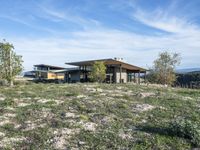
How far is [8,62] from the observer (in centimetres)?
3394

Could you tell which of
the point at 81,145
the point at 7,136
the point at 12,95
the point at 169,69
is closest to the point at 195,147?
the point at 81,145

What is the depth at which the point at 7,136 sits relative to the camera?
507 inches

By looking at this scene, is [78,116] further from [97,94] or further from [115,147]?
[97,94]

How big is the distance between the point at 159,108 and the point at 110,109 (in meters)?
3.15

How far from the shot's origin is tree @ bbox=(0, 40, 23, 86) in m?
33.7

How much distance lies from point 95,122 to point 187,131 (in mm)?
4358

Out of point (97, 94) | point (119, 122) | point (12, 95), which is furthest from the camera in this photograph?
point (97, 94)

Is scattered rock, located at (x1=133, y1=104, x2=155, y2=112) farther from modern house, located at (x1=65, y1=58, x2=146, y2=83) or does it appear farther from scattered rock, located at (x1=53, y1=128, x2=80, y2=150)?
modern house, located at (x1=65, y1=58, x2=146, y2=83)

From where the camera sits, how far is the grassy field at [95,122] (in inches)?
494

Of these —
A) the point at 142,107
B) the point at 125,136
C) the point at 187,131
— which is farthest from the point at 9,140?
the point at 142,107

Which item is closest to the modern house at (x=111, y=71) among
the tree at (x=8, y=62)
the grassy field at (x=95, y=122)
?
the tree at (x=8, y=62)

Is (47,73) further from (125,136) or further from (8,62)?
(125,136)

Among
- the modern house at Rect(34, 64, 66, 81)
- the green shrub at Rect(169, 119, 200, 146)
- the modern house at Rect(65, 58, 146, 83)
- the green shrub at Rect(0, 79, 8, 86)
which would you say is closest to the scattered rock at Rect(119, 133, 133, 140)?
the green shrub at Rect(169, 119, 200, 146)

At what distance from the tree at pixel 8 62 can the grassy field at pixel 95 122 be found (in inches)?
521
